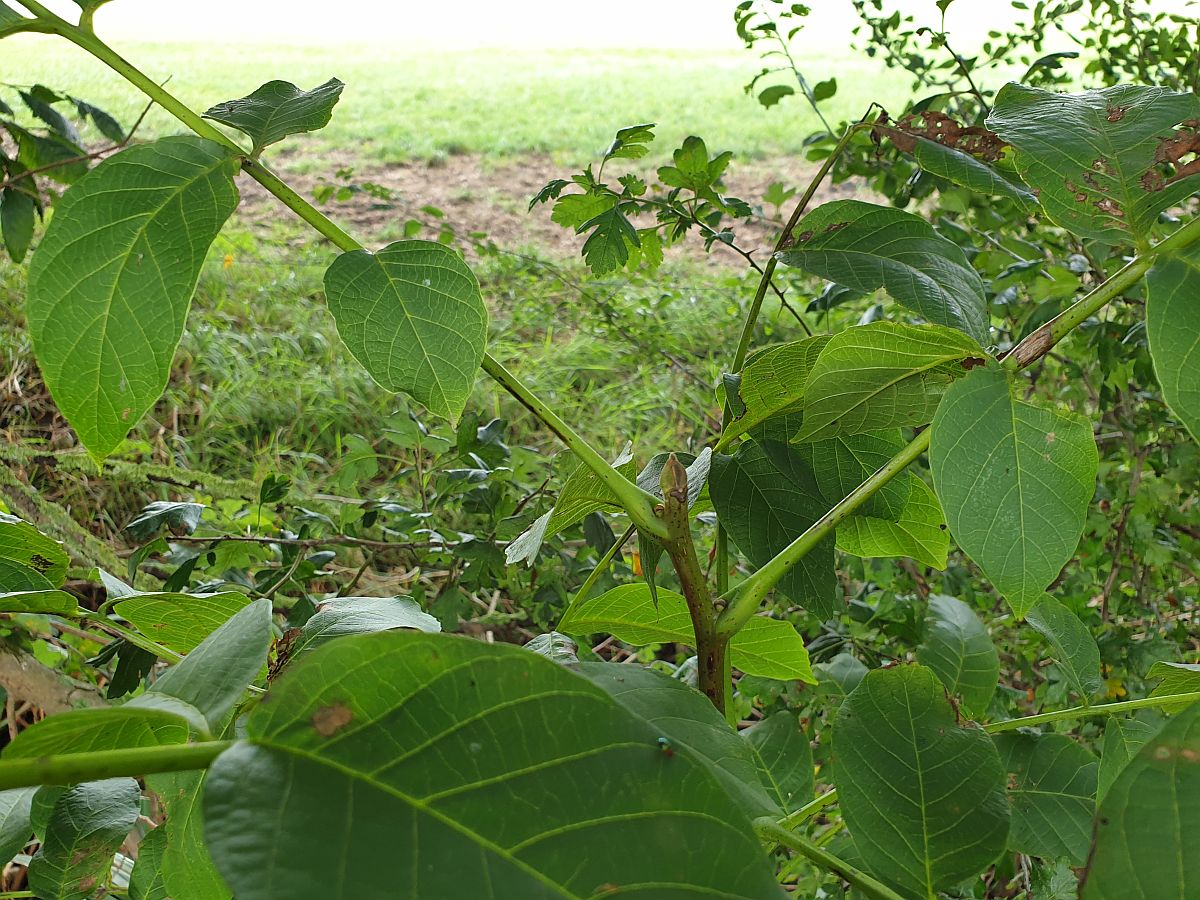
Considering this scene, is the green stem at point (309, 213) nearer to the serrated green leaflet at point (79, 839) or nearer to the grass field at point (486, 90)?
the serrated green leaflet at point (79, 839)

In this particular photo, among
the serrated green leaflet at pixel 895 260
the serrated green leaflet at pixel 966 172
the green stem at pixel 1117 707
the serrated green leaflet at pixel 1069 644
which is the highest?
the serrated green leaflet at pixel 966 172

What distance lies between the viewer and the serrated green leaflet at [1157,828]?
0.27m

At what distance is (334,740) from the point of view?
254 millimetres

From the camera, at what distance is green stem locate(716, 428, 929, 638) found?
1.50ft

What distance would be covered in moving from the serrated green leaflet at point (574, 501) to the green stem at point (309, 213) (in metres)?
0.02

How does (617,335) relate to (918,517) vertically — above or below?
below

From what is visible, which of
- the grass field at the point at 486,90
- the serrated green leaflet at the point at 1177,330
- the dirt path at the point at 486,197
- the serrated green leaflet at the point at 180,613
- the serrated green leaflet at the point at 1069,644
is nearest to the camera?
the serrated green leaflet at the point at 1177,330

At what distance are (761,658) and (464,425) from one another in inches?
26.2

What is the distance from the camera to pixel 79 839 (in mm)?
525

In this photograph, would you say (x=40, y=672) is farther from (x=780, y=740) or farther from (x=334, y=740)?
(x=334, y=740)

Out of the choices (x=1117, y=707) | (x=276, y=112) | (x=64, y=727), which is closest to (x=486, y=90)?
(x=276, y=112)

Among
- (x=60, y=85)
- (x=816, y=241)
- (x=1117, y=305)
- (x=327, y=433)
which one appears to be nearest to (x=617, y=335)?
(x=327, y=433)

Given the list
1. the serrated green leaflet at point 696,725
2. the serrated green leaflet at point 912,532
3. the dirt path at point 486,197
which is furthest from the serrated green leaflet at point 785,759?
the dirt path at point 486,197

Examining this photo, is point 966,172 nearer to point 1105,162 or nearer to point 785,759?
point 1105,162
